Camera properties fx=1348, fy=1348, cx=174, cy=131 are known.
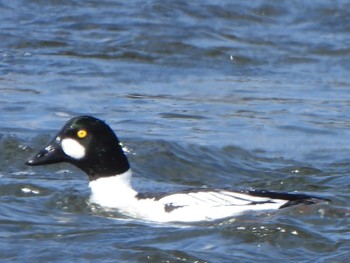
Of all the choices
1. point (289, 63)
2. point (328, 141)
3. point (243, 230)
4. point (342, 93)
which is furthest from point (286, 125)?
point (243, 230)

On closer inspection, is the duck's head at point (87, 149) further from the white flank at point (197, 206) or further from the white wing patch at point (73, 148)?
the white flank at point (197, 206)

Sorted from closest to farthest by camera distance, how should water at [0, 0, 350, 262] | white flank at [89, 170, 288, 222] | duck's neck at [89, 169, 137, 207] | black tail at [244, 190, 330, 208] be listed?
water at [0, 0, 350, 262] → black tail at [244, 190, 330, 208] → white flank at [89, 170, 288, 222] → duck's neck at [89, 169, 137, 207]

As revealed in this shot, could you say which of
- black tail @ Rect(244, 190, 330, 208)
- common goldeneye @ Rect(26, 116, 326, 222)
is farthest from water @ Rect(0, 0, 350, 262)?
common goldeneye @ Rect(26, 116, 326, 222)

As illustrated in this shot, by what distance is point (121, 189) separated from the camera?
10906 millimetres

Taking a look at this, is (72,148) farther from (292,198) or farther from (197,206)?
(292,198)

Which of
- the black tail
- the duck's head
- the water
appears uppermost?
the duck's head

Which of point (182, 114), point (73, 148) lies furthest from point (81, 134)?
point (182, 114)

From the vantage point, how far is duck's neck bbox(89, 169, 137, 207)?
10.8 m

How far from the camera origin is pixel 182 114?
14.1 metres

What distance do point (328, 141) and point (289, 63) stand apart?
12.6ft

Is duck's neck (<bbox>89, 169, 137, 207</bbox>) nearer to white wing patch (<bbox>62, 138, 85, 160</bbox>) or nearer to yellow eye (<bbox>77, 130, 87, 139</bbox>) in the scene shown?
white wing patch (<bbox>62, 138, 85, 160</bbox>)

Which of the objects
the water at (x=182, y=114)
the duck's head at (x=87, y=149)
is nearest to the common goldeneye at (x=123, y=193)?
the duck's head at (x=87, y=149)

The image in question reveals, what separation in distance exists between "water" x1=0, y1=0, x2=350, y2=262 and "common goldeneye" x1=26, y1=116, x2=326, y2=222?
18 centimetres

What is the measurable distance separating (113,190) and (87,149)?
1.30 ft
